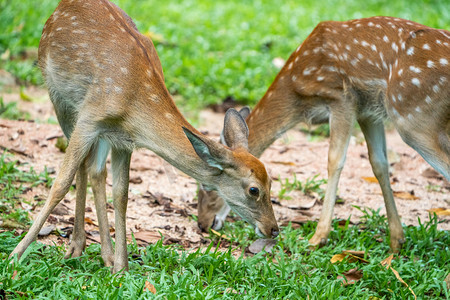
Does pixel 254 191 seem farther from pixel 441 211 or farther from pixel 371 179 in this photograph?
pixel 371 179

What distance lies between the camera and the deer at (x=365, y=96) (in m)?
5.09

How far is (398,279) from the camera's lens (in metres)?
4.79

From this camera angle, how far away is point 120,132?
464 centimetres

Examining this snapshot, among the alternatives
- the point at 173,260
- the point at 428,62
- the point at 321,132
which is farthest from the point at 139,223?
the point at 321,132

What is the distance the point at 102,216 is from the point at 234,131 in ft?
3.97

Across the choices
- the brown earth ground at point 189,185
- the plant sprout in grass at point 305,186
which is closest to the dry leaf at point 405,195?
the brown earth ground at point 189,185

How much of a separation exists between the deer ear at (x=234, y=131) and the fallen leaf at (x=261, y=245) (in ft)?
3.53

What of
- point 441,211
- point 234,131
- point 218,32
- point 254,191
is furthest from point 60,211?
point 218,32

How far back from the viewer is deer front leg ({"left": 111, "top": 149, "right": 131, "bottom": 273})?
4.65m

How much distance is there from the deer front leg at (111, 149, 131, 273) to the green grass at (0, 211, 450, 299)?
0.14 meters

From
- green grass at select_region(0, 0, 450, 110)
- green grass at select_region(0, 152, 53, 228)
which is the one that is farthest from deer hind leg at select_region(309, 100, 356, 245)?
green grass at select_region(0, 0, 450, 110)

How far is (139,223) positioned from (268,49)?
6423 mm

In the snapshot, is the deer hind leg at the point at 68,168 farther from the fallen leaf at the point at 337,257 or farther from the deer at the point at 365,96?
the fallen leaf at the point at 337,257

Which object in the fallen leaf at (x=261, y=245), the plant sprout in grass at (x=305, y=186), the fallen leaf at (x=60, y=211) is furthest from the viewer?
the plant sprout in grass at (x=305, y=186)
